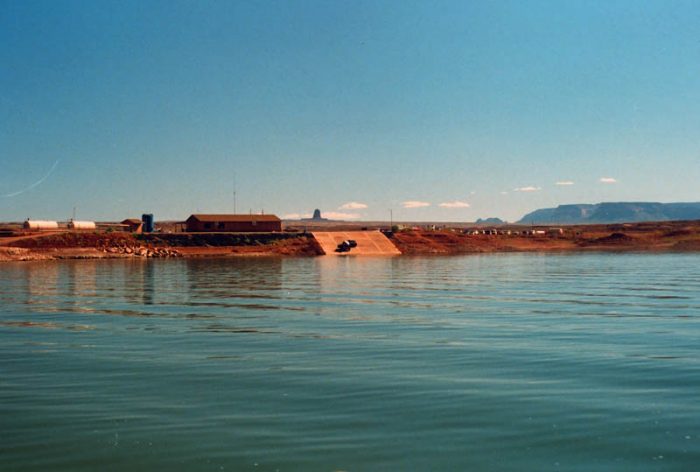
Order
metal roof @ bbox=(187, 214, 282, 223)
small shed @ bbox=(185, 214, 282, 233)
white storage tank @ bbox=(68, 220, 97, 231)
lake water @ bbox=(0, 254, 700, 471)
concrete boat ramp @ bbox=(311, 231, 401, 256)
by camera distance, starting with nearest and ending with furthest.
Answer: lake water @ bbox=(0, 254, 700, 471) → concrete boat ramp @ bbox=(311, 231, 401, 256) → small shed @ bbox=(185, 214, 282, 233) → metal roof @ bbox=(187, 214, 282, 223) → white storage tank @ bbox=(68, 220, 97, 231)

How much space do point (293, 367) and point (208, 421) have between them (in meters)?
5.50

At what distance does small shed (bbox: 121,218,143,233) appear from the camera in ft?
381

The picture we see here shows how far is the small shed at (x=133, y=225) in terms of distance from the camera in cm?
11612

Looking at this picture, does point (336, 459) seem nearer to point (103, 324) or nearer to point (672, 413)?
point (672, 413)

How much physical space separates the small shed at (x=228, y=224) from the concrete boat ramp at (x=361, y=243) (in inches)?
383

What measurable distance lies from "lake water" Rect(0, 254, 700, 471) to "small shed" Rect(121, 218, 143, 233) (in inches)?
3291

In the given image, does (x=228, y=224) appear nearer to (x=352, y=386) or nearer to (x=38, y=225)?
(x=38, y=225)

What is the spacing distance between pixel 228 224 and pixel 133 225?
61.1 ft

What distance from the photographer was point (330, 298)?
39.0m

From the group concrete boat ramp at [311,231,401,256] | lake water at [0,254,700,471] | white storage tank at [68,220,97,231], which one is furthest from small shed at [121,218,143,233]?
lake water at [0,254,700,471]

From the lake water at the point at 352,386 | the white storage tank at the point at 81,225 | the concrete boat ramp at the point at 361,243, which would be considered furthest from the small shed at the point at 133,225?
the lake water at the point at 352,386

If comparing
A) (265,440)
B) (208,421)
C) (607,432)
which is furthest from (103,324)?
(607,432)

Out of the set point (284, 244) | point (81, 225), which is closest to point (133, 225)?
point (81, 225)

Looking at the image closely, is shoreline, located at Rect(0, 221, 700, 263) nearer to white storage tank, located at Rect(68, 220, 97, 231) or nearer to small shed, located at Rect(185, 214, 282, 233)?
small shed, located at Rect(185, 214, 282, 233)
